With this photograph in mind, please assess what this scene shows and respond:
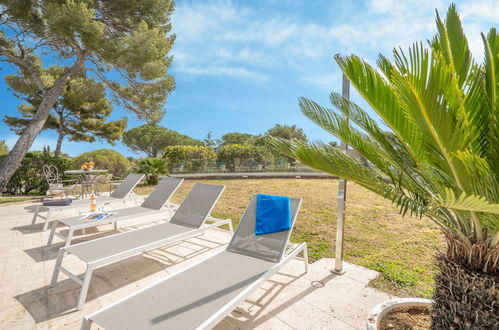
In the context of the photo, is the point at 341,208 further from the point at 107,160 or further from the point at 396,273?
the point at 107,160

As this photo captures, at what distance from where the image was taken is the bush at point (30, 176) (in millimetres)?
10773

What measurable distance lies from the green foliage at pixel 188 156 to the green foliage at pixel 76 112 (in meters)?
5.82

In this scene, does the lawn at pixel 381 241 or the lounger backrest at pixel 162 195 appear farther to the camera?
the lounger backrest at pixel 162 195

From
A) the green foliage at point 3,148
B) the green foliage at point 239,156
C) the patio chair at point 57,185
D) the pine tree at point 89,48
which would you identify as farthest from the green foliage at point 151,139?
the patio chair at point 57,185

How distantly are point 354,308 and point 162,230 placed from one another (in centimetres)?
275

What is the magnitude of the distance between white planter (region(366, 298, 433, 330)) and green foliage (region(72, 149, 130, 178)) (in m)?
18.5

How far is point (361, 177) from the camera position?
6.71 feet

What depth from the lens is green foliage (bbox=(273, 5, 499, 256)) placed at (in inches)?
59.3

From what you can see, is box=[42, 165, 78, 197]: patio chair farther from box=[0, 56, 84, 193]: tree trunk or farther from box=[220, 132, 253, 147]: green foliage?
box=[220, 132, 253, 147]: green foliage

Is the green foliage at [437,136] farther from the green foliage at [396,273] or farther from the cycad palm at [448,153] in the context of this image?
the green foliage at [396,273]

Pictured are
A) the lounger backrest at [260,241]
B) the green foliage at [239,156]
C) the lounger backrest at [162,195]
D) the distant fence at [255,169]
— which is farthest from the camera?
the green foliage at [239,156]

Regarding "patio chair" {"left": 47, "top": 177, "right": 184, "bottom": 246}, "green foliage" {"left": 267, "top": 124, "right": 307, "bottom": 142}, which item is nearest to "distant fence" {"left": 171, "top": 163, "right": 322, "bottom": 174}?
"patio chair" {"left": 47, "top": 177, "right": 184, "bottom": 246}

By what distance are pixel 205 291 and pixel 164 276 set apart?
133cm

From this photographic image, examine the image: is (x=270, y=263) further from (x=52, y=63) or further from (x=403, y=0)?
(x=52, y=63)
